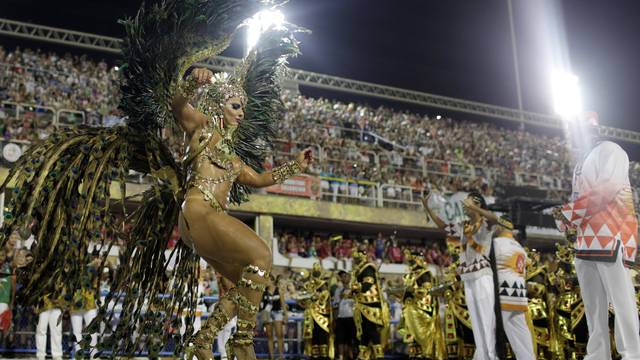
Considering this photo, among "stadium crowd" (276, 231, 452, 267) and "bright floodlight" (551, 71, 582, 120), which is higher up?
"bright floodlight" (551, 71, 582, 120)

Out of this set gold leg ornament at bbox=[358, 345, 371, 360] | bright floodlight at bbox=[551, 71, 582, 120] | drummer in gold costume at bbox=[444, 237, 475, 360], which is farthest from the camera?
bright floodlight at bbox=[551, 71, 582, 120]

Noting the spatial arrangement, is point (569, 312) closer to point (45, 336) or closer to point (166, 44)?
point (166, 44)

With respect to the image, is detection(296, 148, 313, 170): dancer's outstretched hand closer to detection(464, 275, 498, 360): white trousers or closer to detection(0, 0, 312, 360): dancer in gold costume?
detection(0, 0, 312, 360): dancer in gold costume

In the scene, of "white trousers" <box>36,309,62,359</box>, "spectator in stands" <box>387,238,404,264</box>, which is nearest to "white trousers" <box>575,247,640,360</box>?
"white trousers" <box>36,309,62,359</box>

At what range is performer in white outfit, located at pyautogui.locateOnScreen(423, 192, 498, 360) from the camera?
20.9 ft

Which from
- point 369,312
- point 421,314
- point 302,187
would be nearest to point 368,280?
point 369,312

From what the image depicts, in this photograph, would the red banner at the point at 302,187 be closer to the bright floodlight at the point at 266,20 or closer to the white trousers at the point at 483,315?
the white trousers at the point at 483,315

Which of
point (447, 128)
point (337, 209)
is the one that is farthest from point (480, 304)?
point (447, 128)

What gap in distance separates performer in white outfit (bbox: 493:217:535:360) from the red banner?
33.8 feet

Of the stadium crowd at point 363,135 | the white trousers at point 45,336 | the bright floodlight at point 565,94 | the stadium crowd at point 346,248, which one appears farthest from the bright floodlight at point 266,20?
the bright floodlight at point 565,94

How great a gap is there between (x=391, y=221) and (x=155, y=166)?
1459 centimetres

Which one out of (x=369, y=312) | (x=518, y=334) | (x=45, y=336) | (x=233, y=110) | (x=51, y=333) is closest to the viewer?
(x=233, y=110)

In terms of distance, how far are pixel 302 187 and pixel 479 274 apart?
10.9 metres

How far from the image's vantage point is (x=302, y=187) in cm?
1719
